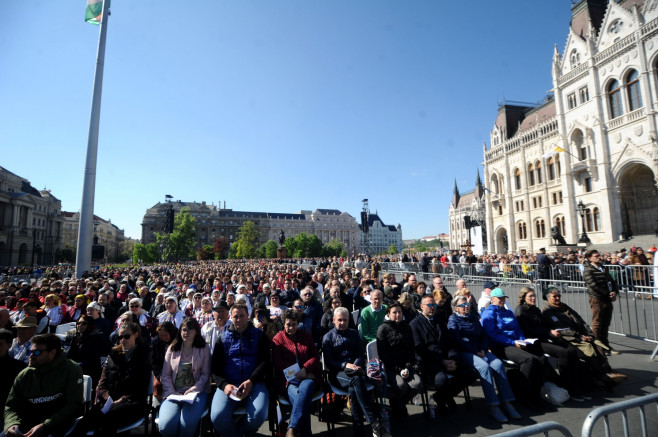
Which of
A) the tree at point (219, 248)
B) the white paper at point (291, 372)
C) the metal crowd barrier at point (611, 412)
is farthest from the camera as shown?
the tree at point (219, 248)

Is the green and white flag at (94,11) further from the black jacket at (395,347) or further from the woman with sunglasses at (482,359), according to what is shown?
the woman with sunglasses at (482,359)

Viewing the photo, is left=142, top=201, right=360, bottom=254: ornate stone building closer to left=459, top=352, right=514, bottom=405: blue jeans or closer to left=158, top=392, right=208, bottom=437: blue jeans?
left=158, top=392, right=208, bottom=437: blue jeans

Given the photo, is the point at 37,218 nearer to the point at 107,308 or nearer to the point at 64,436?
the point at 107,308

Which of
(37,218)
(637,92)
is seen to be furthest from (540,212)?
(37,218)

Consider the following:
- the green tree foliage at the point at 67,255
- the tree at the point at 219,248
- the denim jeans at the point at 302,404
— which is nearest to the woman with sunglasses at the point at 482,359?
the denim jeans at the point at 302,404

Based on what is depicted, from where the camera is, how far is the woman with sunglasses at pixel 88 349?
15.2 ft

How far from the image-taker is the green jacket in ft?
10.4

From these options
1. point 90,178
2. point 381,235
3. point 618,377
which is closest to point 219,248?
point 90,178

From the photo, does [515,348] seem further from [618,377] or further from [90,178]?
[90,178]

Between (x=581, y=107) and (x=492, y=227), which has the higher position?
(x=581, y=107)

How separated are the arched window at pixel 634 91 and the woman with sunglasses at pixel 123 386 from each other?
1448 inches

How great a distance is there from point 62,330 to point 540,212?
44622 millimetres

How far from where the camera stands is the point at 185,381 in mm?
4031

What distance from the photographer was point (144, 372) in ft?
12.7
